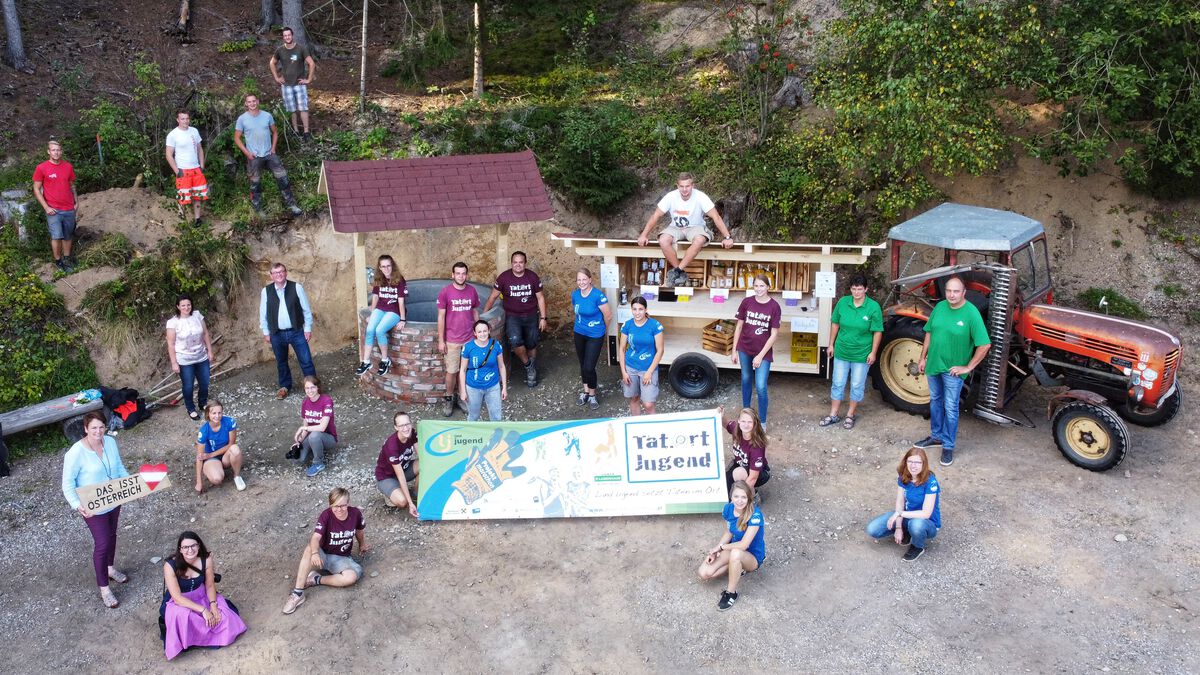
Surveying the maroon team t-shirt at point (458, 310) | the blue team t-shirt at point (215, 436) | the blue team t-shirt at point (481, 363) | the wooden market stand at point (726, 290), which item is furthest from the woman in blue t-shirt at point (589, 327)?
the blue team t-shirt at point (215, 436)

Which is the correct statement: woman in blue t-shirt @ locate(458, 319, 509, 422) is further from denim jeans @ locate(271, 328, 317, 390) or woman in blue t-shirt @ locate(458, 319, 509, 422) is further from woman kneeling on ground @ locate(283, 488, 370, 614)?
denim jeans @ locate(271, 328, 317, 390)

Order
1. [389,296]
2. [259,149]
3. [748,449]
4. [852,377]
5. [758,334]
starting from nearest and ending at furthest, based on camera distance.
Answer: [748,449]
[758,334]
[852,377]
[389,296]
[259,149]

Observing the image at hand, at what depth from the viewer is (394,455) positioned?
879cm

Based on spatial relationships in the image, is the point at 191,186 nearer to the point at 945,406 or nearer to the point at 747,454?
the point at 747,454

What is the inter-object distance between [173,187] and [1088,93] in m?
12.1

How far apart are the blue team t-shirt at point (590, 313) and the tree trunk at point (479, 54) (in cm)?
596

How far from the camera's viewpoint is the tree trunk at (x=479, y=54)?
48.4 feet

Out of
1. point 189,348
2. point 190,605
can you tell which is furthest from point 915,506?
point 189,348

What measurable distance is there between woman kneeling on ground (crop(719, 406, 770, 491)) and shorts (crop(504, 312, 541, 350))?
3.69m

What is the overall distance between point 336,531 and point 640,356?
12.1 ft

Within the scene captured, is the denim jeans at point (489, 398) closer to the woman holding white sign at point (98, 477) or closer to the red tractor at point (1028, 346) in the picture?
the woman holding white sign at point (98, 477)

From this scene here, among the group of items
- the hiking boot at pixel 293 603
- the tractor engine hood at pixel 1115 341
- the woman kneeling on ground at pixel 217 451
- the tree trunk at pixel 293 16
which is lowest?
the hiking boot at pixel 293 603

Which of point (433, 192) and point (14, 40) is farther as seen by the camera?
point (14, 40)

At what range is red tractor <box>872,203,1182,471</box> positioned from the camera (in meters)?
9.11
